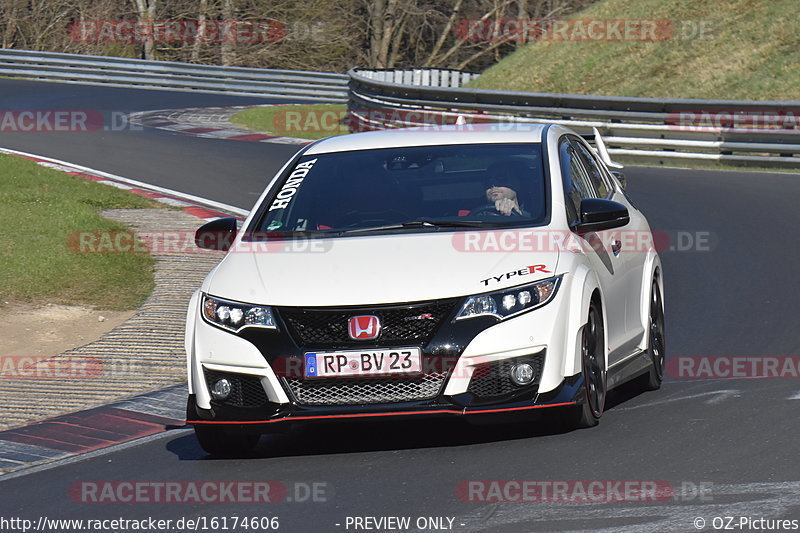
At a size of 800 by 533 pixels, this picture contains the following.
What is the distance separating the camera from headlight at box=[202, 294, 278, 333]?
265 inches

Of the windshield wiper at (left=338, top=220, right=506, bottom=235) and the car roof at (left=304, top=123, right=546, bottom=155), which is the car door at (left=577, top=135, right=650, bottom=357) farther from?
the windshield wiper at (left=338, top=220, right=506, bottom=235)

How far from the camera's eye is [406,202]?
7.66 m

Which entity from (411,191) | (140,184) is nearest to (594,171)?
(411,191)

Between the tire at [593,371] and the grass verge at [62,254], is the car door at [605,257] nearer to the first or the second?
the tire at [593,371]

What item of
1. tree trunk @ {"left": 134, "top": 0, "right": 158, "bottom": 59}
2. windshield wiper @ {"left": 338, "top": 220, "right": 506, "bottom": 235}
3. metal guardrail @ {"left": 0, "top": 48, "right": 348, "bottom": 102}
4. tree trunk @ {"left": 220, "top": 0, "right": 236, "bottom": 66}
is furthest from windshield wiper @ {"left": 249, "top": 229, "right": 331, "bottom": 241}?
tree trunk @ {"left": 220, "top": 0, "right": 236, "bottom": 66}

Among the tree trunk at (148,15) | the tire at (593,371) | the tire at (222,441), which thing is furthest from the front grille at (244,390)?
the tree trunk at (148,15)

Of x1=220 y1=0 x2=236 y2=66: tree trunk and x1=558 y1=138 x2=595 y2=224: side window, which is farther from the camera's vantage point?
x1=220 y1=0 x2=236 y2=66: tree trunk

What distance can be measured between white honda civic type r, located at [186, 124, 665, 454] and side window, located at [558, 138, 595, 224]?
0.03 metres

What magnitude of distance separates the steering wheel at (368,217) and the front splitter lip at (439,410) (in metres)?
1.28

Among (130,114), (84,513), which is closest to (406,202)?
(84,513)

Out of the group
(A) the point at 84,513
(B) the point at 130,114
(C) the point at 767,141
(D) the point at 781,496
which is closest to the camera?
(D) the point at 781,496

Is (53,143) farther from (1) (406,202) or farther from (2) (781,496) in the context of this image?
(2) (781,496)

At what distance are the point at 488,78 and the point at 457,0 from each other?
14.3 meters

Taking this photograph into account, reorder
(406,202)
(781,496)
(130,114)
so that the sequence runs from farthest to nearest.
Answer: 1. (130,114)
2. (406,202)
3. (781,496)
